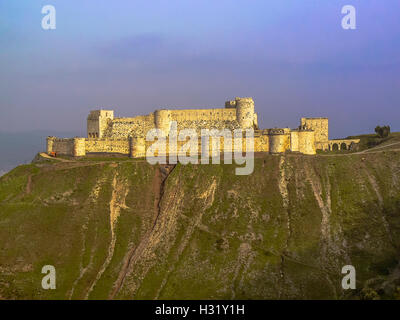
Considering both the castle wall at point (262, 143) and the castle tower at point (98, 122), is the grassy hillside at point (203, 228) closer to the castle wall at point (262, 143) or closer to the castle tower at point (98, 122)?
the castle wall at point (262, 143)

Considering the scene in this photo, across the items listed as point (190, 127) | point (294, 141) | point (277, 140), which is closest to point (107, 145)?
point (190, 127)

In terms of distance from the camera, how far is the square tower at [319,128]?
412ft

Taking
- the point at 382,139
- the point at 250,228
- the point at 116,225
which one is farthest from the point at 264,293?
the point at 382,139

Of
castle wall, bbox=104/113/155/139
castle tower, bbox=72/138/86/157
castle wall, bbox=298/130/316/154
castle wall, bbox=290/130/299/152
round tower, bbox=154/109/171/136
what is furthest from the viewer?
castle wall, bbox=104/113/155/139

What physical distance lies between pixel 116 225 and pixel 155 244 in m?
8.69

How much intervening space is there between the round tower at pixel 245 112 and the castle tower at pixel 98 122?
29.6 m

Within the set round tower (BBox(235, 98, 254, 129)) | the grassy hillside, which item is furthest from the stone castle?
the grassy hillside

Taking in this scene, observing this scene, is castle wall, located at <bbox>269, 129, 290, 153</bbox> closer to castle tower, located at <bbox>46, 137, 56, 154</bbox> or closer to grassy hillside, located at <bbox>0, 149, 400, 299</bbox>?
grassy hillside, located at <bbox>0, 149, 400, 299</bbox>

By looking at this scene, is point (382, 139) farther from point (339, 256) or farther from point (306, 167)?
point (339, 256)

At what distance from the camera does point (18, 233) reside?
91875 mm

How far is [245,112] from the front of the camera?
12044cm

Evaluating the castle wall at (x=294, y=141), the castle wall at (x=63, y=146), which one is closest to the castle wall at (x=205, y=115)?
the castle wall at (x=294, y=141)

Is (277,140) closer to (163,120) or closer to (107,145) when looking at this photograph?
(163,120)

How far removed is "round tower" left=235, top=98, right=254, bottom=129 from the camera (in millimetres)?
120188
